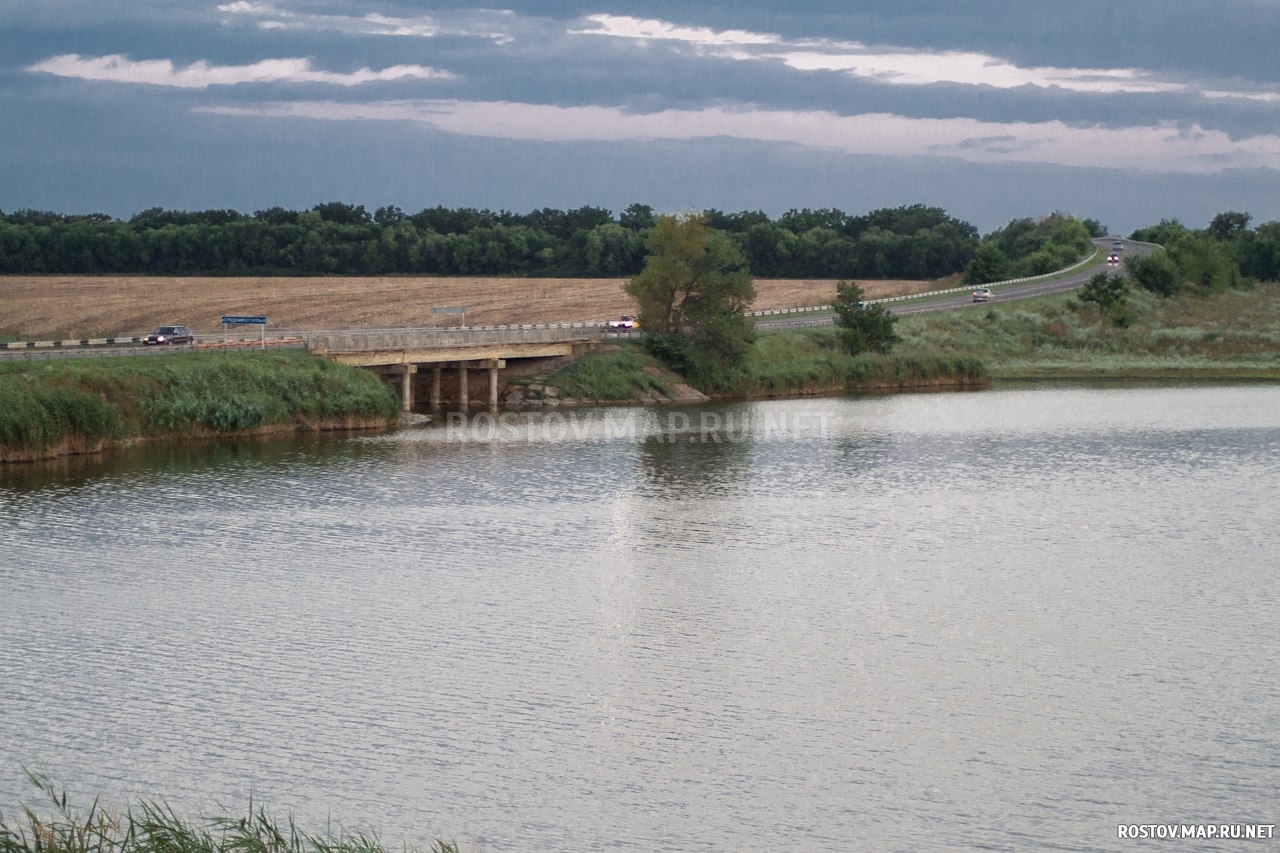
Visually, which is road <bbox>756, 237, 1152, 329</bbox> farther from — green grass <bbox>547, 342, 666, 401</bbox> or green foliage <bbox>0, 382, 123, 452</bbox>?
green foliage <bbox>0, 382, 123, 452</bbox>

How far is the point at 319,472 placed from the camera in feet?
177

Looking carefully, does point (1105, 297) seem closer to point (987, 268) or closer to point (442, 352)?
point (987, 268)

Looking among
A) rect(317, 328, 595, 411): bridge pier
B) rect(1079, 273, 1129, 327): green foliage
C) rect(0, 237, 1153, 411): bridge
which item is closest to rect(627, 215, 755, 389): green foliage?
rect(0, 237, 1153, 411): bridge

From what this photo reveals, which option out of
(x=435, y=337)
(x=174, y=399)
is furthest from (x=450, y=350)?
(x=174, y=399)

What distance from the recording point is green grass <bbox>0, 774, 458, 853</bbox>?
1647 centimetres

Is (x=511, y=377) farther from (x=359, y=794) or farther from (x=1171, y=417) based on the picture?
(x=359, y=794)

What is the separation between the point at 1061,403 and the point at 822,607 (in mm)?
57991

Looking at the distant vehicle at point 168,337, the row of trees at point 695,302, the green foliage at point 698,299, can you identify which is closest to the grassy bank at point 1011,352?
the row of trees at point 695,302

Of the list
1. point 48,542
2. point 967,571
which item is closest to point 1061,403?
point 967,571

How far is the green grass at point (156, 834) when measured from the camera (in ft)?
54.0

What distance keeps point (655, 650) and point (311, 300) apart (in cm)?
10640

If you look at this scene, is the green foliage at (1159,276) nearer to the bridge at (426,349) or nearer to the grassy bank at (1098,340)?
the grassy bank at (1098,340)

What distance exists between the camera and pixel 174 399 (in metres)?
63.2

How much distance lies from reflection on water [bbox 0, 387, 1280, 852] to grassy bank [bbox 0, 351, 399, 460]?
271 centimetres
